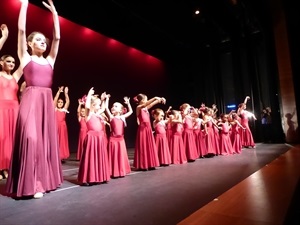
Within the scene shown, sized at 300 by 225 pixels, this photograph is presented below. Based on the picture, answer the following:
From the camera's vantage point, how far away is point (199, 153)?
5.08m

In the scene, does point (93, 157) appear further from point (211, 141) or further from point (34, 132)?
point (211, 141)

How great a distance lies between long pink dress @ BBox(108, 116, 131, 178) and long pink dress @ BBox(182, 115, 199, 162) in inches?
66.5

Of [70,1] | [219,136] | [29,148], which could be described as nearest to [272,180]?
[29,148]

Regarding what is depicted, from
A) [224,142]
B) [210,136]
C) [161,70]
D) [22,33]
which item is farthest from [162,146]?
[161,70]

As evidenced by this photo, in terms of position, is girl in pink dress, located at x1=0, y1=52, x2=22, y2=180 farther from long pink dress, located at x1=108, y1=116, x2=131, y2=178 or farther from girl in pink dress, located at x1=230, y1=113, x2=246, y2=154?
girl in pink dress, located at x1=230, y1=113, x2=246, y2=154

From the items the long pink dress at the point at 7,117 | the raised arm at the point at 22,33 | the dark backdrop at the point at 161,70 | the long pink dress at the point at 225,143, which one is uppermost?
the dark backdrop at the point at 161,70

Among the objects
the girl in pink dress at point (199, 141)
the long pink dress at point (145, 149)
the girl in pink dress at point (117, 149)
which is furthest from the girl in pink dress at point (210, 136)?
the girl in pink dress at point (117, 149)

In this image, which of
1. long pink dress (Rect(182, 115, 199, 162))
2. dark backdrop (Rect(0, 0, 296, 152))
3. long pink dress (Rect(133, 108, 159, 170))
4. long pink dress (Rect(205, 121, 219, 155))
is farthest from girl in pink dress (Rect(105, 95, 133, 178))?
dark backdrop (Rect(0, 0, 296, 152))

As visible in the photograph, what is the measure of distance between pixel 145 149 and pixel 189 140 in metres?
1.30

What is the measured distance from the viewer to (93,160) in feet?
8.67

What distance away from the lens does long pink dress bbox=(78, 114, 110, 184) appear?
2.60 m

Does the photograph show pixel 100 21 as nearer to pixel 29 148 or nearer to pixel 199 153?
pixel 199 153

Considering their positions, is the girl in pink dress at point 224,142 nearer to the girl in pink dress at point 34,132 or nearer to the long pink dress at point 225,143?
the long pink dress at point 225,143

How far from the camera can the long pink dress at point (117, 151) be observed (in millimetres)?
3053
